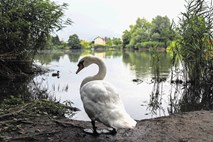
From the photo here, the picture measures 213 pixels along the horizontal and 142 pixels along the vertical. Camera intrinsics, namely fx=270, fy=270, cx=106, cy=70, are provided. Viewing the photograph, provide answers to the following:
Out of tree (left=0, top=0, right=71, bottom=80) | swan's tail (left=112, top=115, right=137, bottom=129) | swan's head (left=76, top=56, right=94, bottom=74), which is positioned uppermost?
tree (left=0, top=0, right=71, bottom=80)

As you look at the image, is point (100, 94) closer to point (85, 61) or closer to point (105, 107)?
point (105, 107)

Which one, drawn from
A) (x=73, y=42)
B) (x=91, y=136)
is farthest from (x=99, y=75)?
(x=73, y=42)

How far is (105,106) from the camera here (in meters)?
3.79

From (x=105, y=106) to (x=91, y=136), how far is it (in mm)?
787

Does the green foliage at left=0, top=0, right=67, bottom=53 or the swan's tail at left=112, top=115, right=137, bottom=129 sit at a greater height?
the green foliage at left=0, top=0, right=67, bottom=53

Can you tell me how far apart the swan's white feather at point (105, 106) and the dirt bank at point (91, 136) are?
613 millimetres

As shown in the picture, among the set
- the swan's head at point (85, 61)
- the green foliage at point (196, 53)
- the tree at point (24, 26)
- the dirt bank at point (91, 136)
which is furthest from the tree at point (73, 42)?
the dirt bank at point (91, 136)

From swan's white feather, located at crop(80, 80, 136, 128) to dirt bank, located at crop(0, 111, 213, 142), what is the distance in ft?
2.01

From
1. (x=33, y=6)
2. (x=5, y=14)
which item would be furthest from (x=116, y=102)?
(x=33, y=6)

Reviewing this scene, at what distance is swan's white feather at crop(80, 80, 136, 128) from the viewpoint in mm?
3543

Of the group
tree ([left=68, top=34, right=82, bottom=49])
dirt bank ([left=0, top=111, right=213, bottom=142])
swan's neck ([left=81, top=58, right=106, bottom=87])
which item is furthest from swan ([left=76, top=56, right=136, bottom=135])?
tree ([left=68, top=34, right=82, bottom=49])

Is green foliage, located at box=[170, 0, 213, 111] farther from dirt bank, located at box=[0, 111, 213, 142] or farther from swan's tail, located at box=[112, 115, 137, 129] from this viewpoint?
swan's tail, located at box=[112, 115, 137, 129]

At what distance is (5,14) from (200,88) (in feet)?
26.2

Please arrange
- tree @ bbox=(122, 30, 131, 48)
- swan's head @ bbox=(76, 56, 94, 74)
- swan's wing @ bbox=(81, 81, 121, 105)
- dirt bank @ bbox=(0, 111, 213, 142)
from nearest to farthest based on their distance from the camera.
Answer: swan's wing @ bbox=(81, 81, 121, 105) < dirt bank @ bbox=(0, 111, 213, 142) < swan's head @ bbox=(76, 56, 94, 74) < tree @ bbox=(122, 30, 131, 48)
